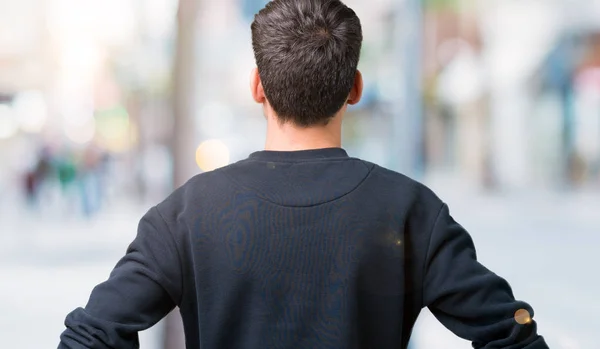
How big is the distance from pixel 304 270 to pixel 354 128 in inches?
1238

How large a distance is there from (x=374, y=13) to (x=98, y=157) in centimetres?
2024

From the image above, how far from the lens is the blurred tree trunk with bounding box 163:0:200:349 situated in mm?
4594

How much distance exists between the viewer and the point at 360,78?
163 centimetres

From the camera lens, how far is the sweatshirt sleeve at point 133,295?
1.43m

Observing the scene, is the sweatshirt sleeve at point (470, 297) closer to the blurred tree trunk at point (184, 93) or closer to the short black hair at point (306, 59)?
the short black hair at point (306, 59)

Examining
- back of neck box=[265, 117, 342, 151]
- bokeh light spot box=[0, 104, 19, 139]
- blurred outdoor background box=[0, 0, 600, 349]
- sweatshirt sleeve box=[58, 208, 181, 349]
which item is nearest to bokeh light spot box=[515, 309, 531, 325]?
back of neck box=[265, 117, 342, 151]

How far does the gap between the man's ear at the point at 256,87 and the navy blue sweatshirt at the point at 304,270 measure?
189 millimetres

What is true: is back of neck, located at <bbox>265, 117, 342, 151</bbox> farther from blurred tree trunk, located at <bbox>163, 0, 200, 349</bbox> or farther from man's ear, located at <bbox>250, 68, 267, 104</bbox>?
blurred tree trunk, located at <bbox>163, 0, 200, 349</bbox>

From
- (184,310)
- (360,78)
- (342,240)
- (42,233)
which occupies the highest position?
(360,78)

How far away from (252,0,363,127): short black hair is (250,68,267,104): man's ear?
0.11ft

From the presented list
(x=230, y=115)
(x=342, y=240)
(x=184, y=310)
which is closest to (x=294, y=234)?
(x=342, y=240)

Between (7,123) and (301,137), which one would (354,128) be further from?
(301,137)

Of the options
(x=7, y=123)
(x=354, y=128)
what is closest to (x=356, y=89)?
(x=7, y=123)

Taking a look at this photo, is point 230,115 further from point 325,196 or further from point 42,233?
point 325,196
